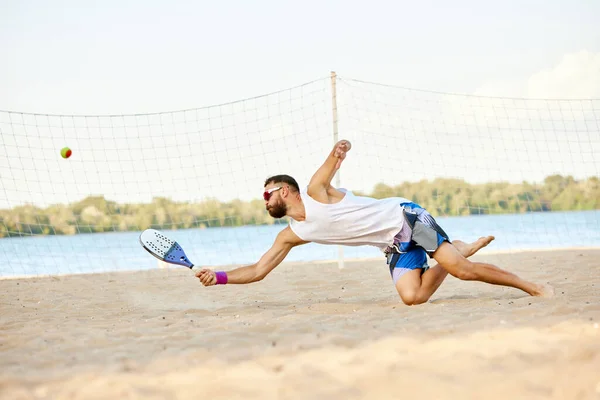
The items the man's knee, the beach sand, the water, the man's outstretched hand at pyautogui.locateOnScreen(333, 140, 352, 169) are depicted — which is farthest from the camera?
the water

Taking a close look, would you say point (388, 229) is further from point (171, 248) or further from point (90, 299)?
point (90, 299)

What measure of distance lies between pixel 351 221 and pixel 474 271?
861 mm

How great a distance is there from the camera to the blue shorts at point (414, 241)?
4305 mm

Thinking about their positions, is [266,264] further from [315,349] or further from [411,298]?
[315,349]

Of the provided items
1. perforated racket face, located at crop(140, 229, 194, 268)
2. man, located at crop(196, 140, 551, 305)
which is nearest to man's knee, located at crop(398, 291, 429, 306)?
man, located at crop(196, 140, 551, 305)

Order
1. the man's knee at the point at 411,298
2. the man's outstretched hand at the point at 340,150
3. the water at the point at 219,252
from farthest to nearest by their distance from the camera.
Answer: the water at the point at 219,252, the man's knee at the point at 411,298, the man's outstretched hand at the point at 340,150

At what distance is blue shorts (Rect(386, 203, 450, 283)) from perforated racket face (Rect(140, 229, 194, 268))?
56.8 inches

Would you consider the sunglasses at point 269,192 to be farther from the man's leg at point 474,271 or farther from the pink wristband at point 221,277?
the man's leg at point 474,271

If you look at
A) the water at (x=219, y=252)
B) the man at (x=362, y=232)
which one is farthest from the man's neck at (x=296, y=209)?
the water at (x=219, y=252)

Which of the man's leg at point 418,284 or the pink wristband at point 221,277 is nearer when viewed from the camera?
the pink wristband at point 221,277

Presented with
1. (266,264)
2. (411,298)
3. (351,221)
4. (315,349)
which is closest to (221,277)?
(266,264)

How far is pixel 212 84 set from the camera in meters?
21.1

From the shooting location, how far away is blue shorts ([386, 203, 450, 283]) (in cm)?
430

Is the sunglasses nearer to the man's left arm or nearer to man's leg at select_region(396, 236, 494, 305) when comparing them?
the man's left arm
